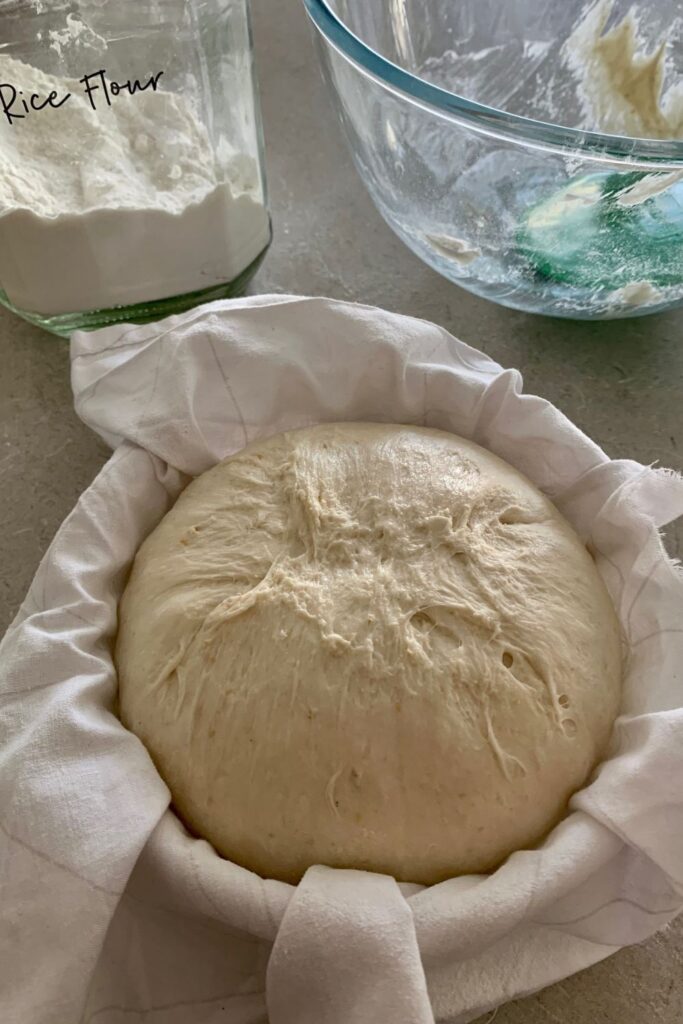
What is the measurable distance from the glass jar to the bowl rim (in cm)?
16

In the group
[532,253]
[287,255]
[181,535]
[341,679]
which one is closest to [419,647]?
[341,679]

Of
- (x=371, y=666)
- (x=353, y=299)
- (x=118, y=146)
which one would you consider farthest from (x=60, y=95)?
(x=371, y=666)

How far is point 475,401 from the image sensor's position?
0.60m

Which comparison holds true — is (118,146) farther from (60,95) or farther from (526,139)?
(526,139)

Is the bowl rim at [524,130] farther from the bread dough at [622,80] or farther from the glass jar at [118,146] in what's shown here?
the bread dough at [622,80]

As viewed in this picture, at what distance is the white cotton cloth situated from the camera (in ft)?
1.31

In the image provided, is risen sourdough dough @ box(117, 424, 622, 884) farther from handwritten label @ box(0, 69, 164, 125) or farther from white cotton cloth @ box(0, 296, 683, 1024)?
handwritten label @ box(0, 69, 164, 125)

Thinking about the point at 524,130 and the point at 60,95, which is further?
the point at 60,95

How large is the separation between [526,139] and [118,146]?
0.32 m

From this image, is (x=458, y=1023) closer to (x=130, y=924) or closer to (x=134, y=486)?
(x=130, y=924)

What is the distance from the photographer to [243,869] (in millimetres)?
426

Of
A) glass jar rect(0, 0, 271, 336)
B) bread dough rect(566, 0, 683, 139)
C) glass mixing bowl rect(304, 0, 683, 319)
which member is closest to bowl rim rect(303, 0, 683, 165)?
glass mixing bowl rect(304, 0, 683, 319)

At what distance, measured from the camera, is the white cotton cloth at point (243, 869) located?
398 mm

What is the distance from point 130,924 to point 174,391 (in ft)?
1.08
